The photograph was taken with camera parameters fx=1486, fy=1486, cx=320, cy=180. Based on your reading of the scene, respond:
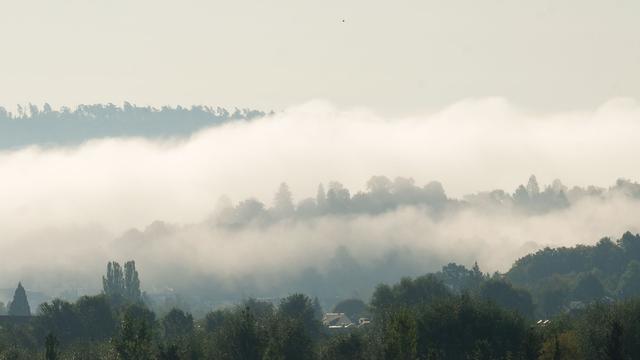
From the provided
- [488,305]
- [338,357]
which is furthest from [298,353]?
[488,305]

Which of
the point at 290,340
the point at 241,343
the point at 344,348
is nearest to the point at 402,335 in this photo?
the point at 241,343

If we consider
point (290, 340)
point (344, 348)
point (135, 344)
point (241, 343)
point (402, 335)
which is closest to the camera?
point (402, 335)

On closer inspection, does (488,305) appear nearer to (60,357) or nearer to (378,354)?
(378,354)

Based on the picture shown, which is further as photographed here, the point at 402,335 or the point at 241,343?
the point at 241,343

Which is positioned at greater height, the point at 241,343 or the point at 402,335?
the point at 241,343

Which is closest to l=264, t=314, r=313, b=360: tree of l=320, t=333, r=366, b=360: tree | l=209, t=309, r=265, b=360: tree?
l=209, t=309, r=265, b=360: tree

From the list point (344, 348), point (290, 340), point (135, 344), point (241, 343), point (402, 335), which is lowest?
point (402, 335)

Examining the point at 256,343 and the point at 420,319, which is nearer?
the point at 256,343

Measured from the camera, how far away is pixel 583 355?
16638 centimetres

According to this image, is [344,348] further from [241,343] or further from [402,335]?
[402,335]

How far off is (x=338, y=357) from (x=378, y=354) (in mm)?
20691

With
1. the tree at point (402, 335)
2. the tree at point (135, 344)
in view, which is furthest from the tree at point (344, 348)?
the tree at point (135, 344)

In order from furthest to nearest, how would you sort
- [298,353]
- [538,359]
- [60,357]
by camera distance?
[298,353]
[60,357]
[538,359]

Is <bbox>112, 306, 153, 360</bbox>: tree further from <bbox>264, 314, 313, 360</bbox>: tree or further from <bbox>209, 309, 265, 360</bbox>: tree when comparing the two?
<bbox>264, 314, 313, 360</bbox>: tree
